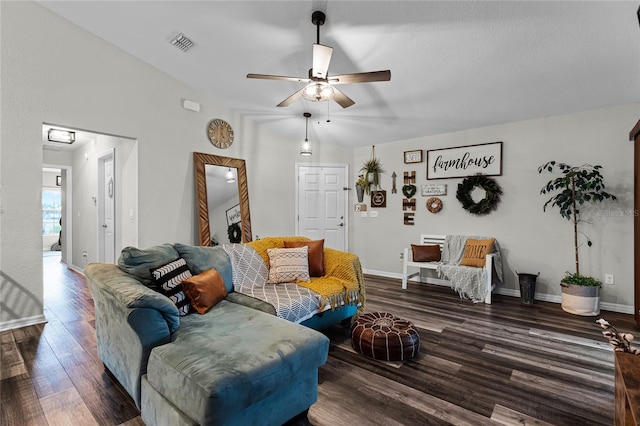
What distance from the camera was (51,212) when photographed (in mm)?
9000

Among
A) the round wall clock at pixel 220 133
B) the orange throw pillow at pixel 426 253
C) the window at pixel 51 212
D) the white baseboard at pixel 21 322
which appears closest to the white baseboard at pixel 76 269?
the white baseboard at pixel 21 322

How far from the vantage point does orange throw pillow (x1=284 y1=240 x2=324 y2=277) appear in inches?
122

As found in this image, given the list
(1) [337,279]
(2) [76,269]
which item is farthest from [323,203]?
(2) [76,269]

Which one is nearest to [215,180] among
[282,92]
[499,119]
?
[282,92]

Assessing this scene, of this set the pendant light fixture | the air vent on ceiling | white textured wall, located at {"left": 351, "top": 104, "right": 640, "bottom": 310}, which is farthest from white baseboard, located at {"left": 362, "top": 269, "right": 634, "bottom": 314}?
the air vent on ceiling

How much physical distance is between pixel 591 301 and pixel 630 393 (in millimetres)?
3049

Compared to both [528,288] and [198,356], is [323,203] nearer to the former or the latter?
[528,288]

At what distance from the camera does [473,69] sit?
10.0 feet

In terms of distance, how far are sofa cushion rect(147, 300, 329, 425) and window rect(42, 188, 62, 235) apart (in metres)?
10.0

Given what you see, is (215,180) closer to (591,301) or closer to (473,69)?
(473,69)

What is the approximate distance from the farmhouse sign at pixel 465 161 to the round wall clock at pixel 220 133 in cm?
327

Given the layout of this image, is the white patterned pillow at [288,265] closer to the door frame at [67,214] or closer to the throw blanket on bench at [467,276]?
the throw blanket on bench at [467,276]

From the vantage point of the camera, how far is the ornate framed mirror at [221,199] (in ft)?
14.1

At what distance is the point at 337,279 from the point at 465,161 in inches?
119
